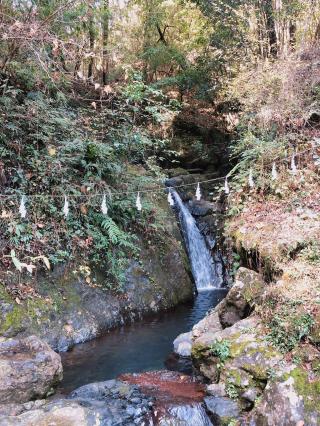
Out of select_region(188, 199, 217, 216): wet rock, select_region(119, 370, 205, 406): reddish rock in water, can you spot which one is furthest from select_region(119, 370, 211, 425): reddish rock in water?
select_region(188, 199, 217, 216): wet rock

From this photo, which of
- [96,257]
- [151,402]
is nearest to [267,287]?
[151,402]

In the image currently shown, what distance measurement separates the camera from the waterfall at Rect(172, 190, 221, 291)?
434 inches

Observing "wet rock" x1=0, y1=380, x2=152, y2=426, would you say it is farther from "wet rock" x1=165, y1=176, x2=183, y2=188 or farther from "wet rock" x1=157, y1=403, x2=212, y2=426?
"wet rock" x1=165, y1=176, x2=183, y2=188

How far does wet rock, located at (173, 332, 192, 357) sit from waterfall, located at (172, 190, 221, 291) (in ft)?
12.3

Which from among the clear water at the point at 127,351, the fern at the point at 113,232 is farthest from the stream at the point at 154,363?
the fern at the point at 113,232

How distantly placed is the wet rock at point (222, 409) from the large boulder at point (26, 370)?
84.5 inches

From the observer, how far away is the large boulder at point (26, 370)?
16.2 feet

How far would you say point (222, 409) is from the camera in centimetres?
464

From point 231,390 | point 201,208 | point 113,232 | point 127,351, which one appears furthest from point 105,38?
point 231,390

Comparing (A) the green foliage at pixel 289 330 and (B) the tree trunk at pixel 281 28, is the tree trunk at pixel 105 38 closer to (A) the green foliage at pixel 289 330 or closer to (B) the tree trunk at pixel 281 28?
(B) the tree trunk at pixel 281 28

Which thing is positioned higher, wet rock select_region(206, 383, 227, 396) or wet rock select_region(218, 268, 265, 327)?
wet rock select_region(218, 268, 265, 327)

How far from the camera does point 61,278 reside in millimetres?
7531

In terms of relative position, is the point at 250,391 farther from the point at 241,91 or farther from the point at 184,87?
the point at 184,87

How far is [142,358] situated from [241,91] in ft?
26.8
